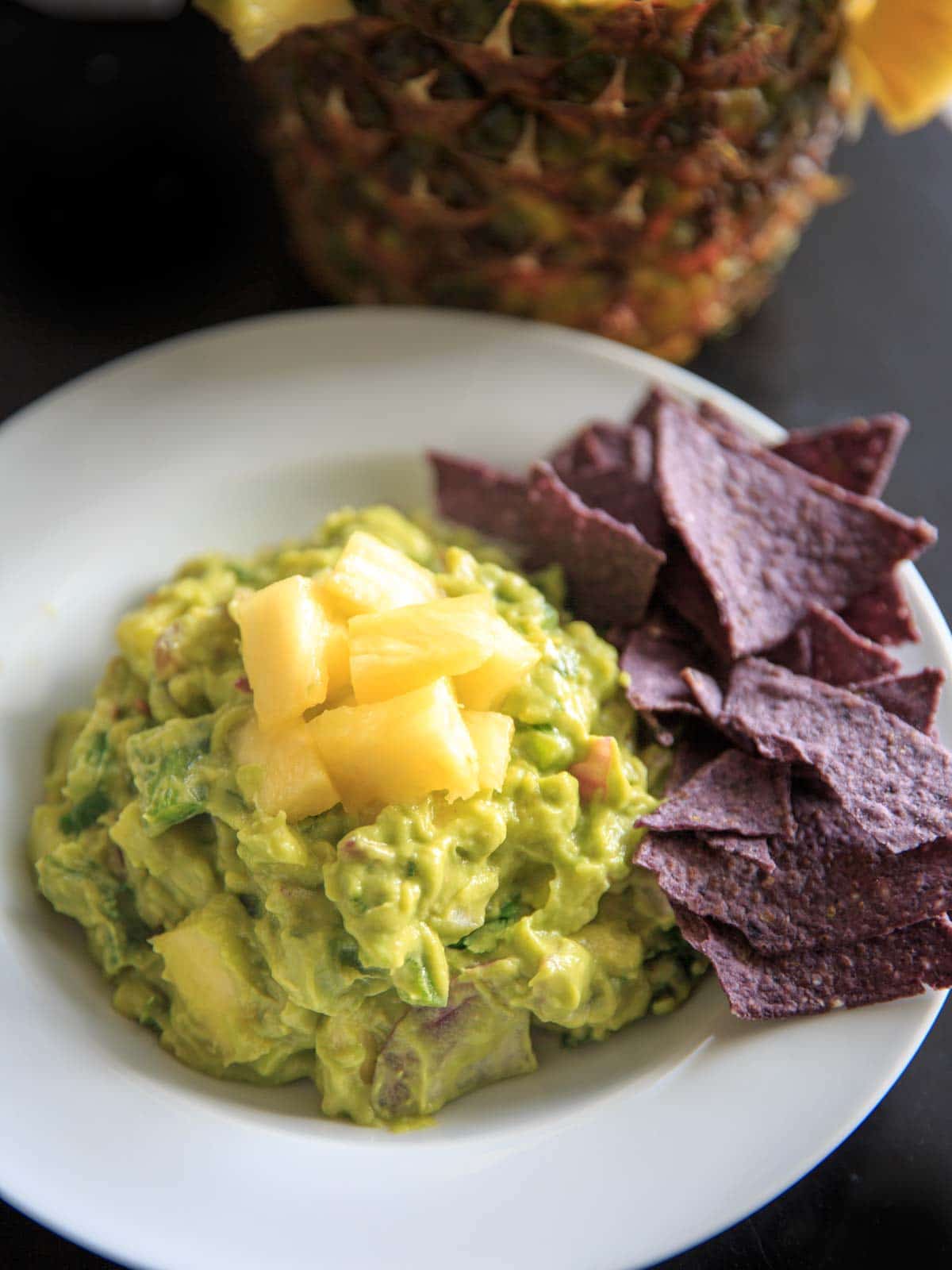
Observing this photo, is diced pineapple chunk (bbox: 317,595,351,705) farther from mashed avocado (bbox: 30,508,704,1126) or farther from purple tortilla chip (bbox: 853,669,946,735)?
purple tortilla chip (bbox: 853,669,946,735)

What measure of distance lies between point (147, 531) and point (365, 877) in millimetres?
986

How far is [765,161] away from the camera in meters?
2.44

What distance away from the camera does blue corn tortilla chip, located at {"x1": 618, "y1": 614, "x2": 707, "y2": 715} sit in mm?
1998

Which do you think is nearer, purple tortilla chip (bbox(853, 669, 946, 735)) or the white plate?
the white plate

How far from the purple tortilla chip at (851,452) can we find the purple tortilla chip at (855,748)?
0.48 metres

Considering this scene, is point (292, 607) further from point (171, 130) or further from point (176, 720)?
point (171, 130)

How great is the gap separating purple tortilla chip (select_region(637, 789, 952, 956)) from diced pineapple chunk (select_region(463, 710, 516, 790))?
0.23 meters

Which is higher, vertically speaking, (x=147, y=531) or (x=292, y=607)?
(x=292, y=607)

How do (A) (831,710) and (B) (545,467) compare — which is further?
(B) (545,467)

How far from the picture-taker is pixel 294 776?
1736mm

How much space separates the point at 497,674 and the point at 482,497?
2.02 feet

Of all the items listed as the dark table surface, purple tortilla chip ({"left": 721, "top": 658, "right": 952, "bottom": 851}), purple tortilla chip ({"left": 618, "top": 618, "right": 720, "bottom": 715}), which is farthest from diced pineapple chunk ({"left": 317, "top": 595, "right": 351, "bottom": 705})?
the dark table surface

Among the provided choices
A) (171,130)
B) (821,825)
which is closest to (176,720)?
(821,825)

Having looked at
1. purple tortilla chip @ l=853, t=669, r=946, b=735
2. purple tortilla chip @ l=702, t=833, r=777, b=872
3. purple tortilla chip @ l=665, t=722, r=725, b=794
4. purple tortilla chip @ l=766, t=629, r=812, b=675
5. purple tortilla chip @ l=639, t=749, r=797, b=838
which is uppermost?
purple tortilla chip @ l=853, t=669, r=946, b=735
